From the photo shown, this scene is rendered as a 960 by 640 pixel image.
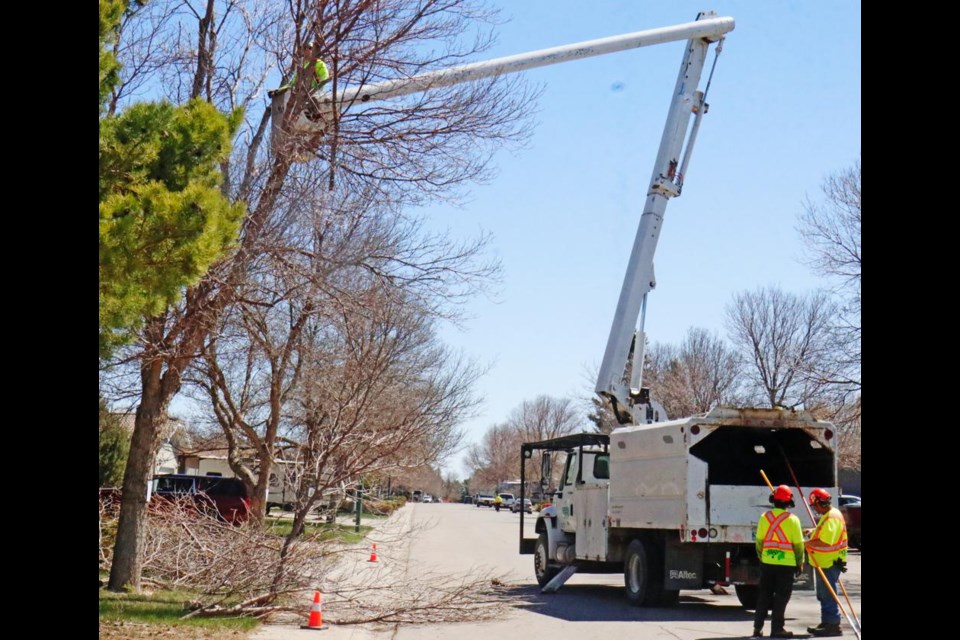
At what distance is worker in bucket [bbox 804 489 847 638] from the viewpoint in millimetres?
12039

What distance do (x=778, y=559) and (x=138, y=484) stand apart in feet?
26.7

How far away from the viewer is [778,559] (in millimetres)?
11578

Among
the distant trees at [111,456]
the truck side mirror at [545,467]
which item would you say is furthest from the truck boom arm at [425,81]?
the distant trees at [111,456]

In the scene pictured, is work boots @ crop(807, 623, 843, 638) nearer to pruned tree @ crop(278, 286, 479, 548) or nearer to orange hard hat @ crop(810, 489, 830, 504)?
orange hard hat @ crop(810, 489, 830, 504)

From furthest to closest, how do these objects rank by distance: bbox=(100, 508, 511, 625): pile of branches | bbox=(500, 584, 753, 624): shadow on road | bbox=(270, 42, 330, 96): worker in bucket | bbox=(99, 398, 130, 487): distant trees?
1. bbox=(99, 398, 130, 487): distant trees
2. bbox=(500, 584, 753, 624): shadow on road
3. bbox=(270, 42, 330, 96): worker in bucket
4. bbox=(100, 508, 511, 625): pile of branches

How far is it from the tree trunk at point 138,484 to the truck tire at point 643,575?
6.97m

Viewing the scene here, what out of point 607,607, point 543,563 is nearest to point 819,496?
point 607,607

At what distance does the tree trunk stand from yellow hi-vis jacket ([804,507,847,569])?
848cm

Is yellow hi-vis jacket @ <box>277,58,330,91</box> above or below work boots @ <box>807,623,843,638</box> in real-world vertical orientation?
above

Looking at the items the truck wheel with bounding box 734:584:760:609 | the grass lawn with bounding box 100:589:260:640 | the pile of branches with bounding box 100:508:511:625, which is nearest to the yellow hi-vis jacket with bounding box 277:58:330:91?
the pile of branches with bounding box 100:508:511:625

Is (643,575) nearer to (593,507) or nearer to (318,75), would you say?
(593,507)
